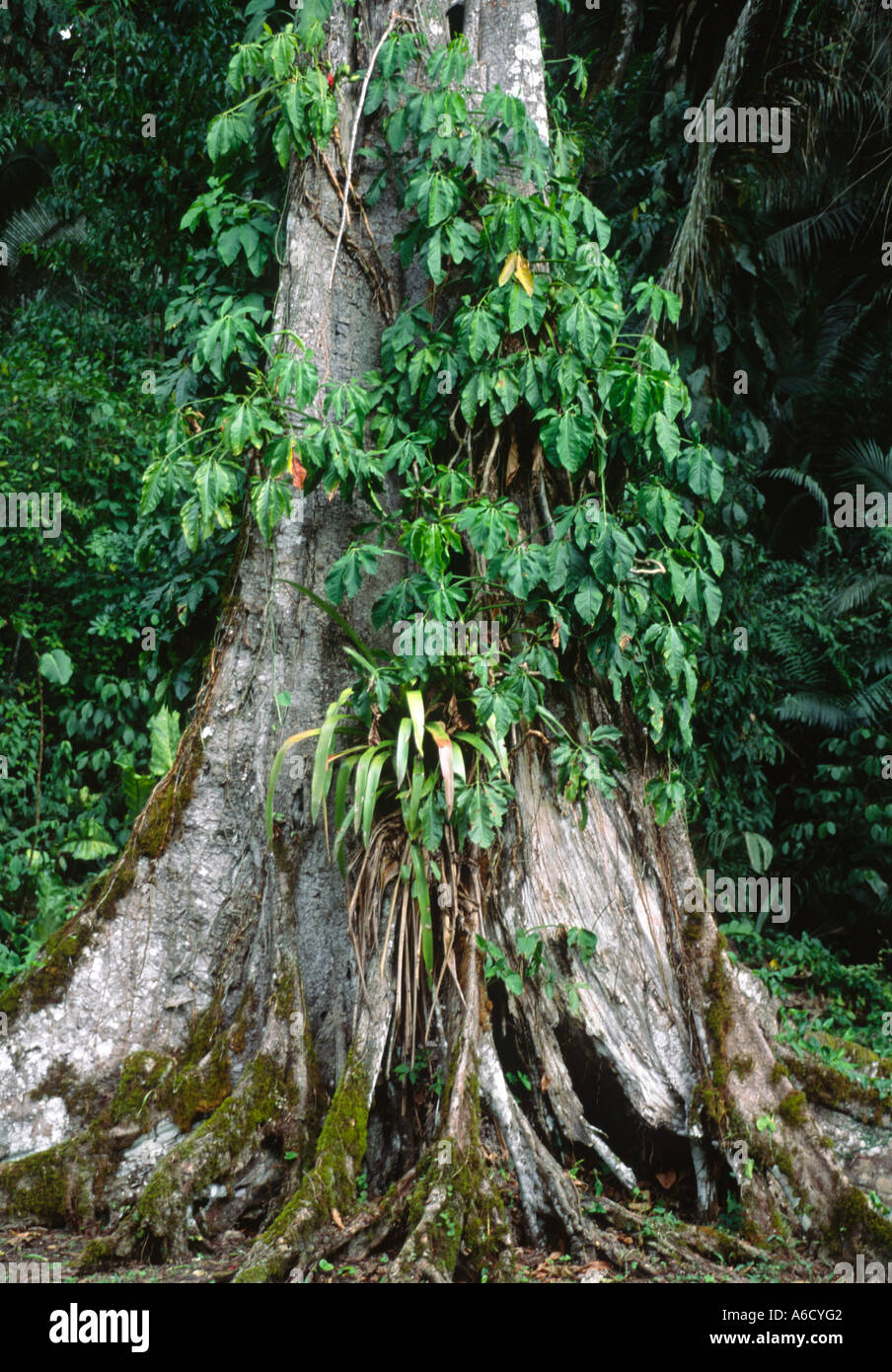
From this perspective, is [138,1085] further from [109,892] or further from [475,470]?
[475,470]

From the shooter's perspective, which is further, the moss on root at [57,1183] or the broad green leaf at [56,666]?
the broad green leaf at [56,666]

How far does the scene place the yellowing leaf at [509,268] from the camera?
11.4ft

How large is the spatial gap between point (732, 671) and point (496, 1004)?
3.40 metres

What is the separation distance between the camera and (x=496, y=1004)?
11.9 ft

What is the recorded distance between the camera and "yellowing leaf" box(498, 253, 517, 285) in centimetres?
347

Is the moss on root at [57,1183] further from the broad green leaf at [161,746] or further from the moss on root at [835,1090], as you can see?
the broad green leaf at [161,746]

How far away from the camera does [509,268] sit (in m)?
3.48

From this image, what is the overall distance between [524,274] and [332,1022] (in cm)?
259

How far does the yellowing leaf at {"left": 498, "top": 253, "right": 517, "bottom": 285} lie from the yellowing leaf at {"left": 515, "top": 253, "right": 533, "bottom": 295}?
1 cm

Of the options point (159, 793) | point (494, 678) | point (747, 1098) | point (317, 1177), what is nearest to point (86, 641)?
point (159, 793)

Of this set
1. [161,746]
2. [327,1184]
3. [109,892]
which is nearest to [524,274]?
[109,892]

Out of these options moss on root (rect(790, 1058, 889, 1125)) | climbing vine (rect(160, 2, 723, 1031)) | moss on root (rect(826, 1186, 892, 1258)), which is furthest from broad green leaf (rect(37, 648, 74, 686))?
moss on root (rect(826, 1186, 892, 1258))

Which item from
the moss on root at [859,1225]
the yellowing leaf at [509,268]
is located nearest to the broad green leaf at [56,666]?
the yellowing leaf at [509,268]

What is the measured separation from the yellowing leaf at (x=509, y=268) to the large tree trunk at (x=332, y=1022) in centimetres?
71
